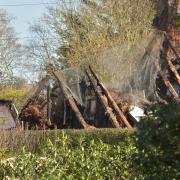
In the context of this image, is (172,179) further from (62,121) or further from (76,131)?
(62,121)

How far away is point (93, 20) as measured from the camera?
2850 centimetres

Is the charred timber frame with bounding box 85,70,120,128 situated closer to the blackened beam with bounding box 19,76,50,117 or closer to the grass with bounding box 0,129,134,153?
the grass with bounding box 0,129,134,153

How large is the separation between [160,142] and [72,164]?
9.94 feet

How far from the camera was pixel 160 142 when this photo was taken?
17.5 ft

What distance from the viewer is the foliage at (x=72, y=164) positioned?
7.83 metres

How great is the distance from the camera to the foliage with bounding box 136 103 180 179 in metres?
5.25

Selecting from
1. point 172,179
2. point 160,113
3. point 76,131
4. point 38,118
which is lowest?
point 38,118

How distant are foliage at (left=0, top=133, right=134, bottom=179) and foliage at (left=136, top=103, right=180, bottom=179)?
225 cm

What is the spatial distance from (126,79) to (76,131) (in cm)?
428

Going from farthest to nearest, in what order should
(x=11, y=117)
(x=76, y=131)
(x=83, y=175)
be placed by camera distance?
1. (x=11, y=117)
2. (x=76, y=131)
3. (x=83, y=175)

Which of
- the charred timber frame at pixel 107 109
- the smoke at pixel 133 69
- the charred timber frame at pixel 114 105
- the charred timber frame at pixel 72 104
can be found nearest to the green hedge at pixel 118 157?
the charred timber frame at pixel 107 109

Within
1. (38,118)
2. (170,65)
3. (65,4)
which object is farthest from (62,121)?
(65,4)

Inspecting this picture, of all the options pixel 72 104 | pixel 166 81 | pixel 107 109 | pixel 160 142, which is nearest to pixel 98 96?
pixel 107 109

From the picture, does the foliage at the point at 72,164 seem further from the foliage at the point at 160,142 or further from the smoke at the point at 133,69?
the smoke at the point at 133,69
